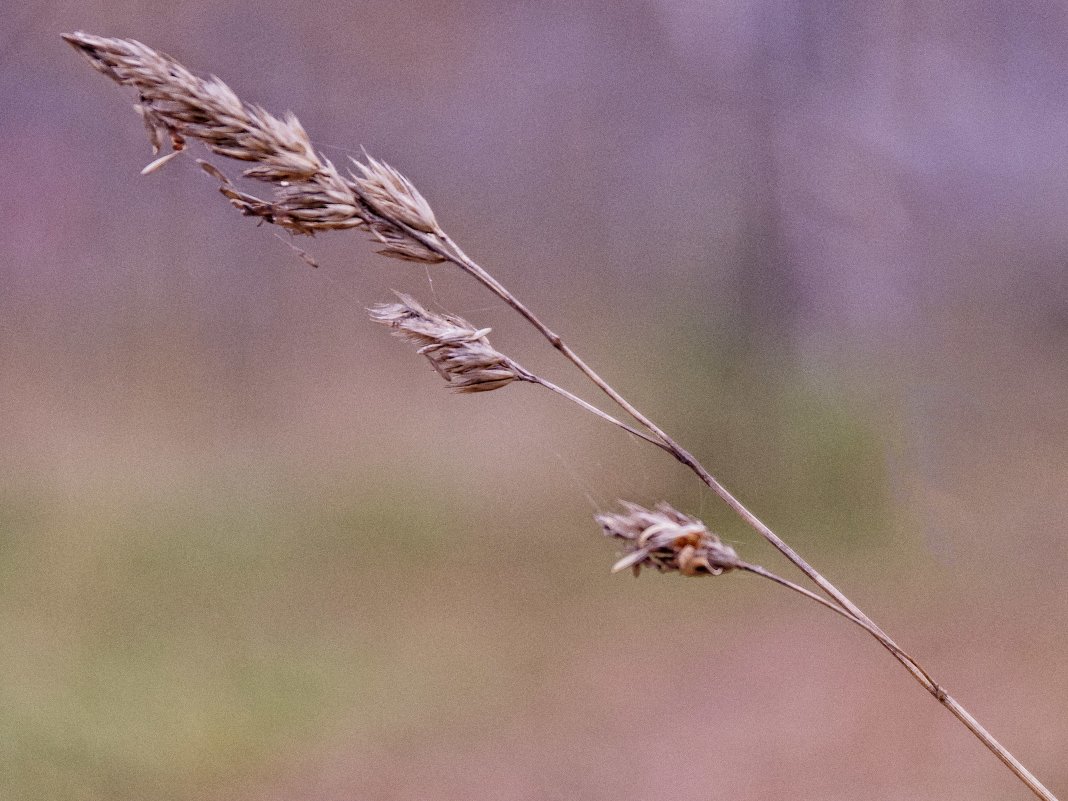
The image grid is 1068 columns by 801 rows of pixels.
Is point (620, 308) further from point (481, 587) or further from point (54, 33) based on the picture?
point (54, 33)

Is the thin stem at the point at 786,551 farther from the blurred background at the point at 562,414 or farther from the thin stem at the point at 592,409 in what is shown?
the blurred background at the point at 562,414

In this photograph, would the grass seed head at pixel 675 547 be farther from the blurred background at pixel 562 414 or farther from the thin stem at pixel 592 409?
the blurred background at pixel 562 414

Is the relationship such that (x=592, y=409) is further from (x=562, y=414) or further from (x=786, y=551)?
(x=562, y=414)

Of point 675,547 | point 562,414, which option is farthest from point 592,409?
point 562,414

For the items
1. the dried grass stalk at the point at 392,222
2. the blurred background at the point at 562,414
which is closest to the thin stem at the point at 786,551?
the dried grass stalk at the point at 392,222

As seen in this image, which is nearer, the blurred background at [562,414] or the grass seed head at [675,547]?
the grass seed head at [675,547]

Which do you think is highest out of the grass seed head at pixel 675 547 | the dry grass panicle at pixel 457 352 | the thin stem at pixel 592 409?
the dry grass panicle at pixel 457 352

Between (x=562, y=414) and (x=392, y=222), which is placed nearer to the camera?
(x=392, y=222)

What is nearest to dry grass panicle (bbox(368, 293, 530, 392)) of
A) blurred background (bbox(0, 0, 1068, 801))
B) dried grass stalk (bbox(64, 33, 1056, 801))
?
dried grass stalk (bbox(64, 33, 1056, 801))

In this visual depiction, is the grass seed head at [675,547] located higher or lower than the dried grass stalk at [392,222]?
lower
